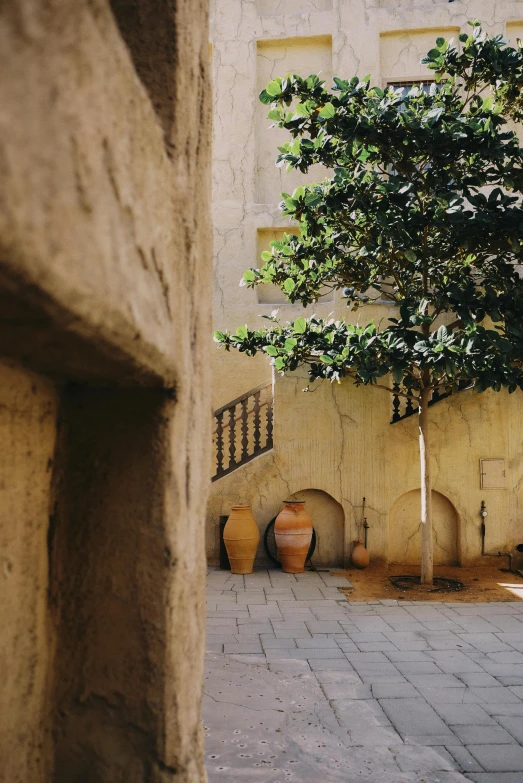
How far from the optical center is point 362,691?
4477mm

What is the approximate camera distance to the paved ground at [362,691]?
3.30 metres

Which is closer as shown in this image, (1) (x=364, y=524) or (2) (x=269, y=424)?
(1) (x=364, y=524)

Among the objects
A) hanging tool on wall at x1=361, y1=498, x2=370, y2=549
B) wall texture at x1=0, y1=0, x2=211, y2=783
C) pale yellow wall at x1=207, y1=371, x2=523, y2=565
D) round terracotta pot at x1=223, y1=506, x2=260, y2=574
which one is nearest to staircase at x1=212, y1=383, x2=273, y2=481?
pale yellow wall at x1=207, y1=371, x2=523, y2=565

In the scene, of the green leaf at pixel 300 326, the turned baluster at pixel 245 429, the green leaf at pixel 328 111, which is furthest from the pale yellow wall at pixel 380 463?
the green leaf at pixel 328 111

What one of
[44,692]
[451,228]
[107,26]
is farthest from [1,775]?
[451,228]

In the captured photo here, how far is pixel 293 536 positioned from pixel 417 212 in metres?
4.28

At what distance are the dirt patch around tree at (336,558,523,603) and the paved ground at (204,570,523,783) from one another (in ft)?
1.09

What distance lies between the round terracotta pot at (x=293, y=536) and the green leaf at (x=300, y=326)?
2.46 m

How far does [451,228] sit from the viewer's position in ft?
22.3

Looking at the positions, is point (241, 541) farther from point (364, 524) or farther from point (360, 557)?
point (364, 524)

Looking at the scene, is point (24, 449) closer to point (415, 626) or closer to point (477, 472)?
point (415, 626)

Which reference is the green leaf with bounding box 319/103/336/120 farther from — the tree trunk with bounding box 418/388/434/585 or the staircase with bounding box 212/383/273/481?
the staircase with bounding box 212/383/273/481

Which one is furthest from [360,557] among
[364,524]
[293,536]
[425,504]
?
[425,504]

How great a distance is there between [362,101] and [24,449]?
22.4ft
